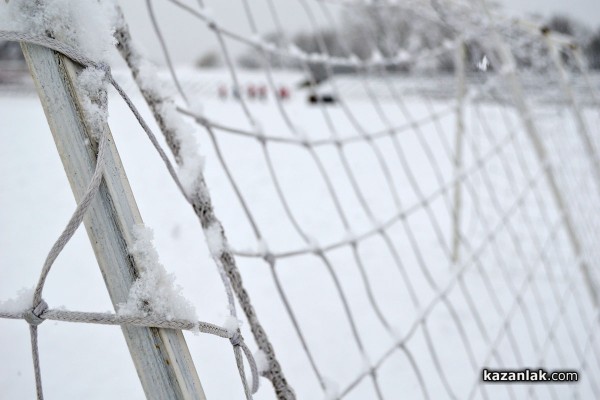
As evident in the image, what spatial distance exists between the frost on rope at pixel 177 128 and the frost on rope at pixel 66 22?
0.21 ft

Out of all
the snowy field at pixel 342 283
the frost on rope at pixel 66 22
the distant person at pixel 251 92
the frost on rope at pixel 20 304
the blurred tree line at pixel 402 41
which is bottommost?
the frost on rope at pixel 20 304

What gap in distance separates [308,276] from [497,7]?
1.22m

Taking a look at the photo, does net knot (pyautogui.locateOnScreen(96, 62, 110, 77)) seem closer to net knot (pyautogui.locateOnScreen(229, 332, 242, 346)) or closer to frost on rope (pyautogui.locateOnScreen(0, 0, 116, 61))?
frost on rope (pyautogui.locateOnScreen(0, 0, 116, 61))

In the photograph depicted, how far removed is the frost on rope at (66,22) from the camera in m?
0.26

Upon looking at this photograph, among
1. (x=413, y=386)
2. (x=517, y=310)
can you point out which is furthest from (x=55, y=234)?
(x=517, y=310)

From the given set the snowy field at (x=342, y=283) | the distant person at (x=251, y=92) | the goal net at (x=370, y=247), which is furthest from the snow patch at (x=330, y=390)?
the distant person at (x=251, y=92)

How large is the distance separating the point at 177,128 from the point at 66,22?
0.37ft

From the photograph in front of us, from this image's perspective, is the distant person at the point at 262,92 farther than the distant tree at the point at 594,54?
Yes

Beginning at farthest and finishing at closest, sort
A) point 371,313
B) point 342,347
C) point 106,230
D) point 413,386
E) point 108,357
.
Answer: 1. point 371,313
2. point 342,347
3. point 413,386
4. point 108,357
5. point 106,230

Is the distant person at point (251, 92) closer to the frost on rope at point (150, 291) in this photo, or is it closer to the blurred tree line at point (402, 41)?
the blurred tree line at point (402, 41)

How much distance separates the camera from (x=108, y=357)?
942 mm

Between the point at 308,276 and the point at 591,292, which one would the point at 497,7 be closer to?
the point at 591,292

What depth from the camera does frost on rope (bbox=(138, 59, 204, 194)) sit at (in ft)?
1.14

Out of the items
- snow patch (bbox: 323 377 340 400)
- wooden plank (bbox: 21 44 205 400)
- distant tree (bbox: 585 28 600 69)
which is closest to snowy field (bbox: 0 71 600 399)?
snow patch (bbox: 323 377 340 400)
